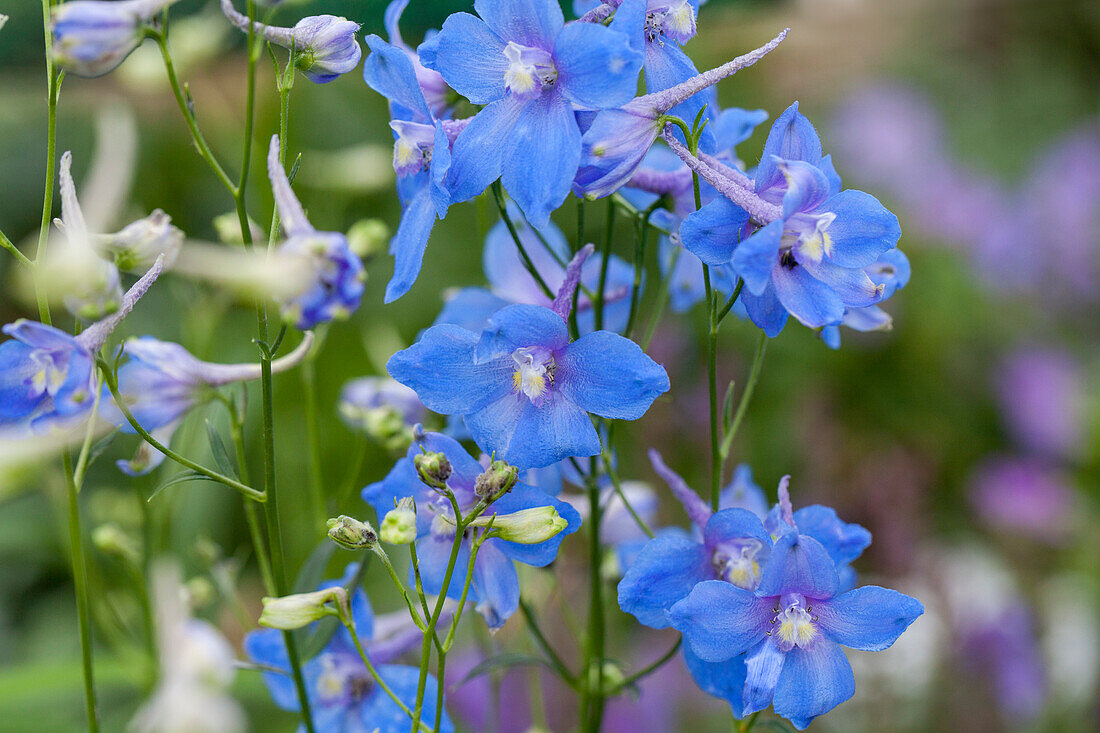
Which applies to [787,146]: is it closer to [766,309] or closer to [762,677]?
[766,309]

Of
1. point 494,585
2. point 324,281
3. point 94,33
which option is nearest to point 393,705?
point 494,585

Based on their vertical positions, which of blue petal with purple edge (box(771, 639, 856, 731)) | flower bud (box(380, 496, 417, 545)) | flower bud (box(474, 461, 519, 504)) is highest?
flower bud (box(474, 461, 519, 504))

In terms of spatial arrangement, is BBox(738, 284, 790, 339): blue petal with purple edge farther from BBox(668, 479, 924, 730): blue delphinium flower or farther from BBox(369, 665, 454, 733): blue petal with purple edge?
BBox(369, 665, 454, 733): blue petal with purple edge

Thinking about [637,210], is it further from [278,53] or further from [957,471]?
[957,471]

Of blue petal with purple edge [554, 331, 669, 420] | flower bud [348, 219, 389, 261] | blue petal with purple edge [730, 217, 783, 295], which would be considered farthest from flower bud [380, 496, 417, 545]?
flower bud [348, 219, 389, 261]

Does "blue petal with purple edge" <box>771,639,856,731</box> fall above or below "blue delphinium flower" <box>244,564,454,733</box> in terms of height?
above

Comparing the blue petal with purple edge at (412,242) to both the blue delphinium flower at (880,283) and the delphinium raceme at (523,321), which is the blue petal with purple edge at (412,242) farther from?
the blue delphinium flower at (880,283)

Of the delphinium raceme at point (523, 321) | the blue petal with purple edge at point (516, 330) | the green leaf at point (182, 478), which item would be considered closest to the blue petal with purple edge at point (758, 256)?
the delphinium raceme at point (523, 321)

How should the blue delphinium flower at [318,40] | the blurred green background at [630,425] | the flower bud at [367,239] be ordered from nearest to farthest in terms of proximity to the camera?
the blue delphinium flower at [318,40] < the flower bud at [367,239] < the blurred green background at [630,425]
